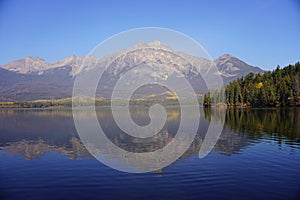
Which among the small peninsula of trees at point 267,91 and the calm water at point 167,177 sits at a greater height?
the small peninsula of trees at point 267,91

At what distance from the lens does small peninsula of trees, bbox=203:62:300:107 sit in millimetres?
105750

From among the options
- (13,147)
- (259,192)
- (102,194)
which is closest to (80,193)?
(102,194)

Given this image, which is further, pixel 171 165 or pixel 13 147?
pixel 13 147

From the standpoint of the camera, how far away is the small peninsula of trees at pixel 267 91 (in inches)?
4163

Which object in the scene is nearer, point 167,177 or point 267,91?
point 167,177

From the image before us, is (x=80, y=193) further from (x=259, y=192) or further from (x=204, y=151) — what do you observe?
(x=204, y=151)

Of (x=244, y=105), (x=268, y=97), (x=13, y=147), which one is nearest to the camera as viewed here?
(x=13, y=147)

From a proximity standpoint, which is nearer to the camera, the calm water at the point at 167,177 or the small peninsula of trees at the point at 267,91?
the calm water at the point at 167,177

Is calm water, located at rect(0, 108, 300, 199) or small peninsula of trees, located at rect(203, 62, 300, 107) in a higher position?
small peninsula of trees, located at rect(203, 62, 300, 107)

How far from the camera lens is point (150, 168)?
19.0 metres

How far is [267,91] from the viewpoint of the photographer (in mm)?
108875

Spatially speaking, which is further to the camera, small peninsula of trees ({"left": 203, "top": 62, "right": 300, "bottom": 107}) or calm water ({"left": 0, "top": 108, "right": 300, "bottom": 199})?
small peninsula of trees ({"left": 203, "top": 62, "right": 300, "bottom": 107})

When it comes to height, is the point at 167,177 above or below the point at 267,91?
below

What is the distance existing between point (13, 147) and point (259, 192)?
82.8ft
